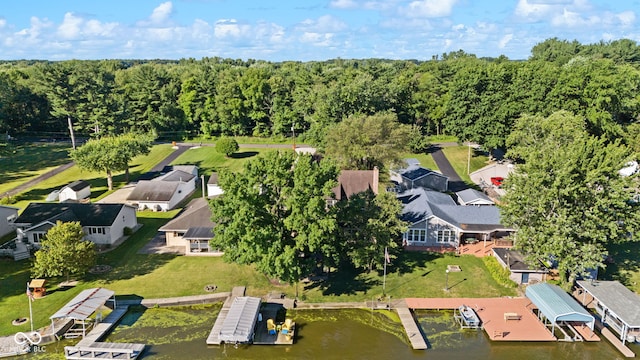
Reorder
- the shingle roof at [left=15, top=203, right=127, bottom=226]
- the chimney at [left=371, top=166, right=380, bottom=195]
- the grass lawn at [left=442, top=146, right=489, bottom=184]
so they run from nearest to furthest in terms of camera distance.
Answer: the shingle roof at [left=15, top=203, right=127, bottom=226], the chimney at [left=371, top=166, right=380, bottom=195], the grass lawn at [left=442, top=146, right=489, bottom=184]

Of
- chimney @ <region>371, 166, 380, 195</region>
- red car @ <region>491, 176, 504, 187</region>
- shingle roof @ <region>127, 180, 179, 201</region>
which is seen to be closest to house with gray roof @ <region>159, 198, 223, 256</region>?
shingle roof @ <region>127, 180, 179, 201</region>

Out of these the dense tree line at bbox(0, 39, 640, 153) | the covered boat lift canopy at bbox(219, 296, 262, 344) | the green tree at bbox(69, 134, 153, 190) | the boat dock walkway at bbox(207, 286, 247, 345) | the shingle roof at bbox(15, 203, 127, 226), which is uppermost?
the dense tree line at bbox(0, 39, 640, 153)

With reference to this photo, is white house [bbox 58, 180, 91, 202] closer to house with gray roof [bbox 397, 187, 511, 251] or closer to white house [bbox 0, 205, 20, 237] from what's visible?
white house [bbox 0, 205, 20, 237]

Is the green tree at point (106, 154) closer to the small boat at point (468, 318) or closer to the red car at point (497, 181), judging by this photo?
the small boat at point (468, 318)

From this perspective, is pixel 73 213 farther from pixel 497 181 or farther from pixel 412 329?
pixel 497 181

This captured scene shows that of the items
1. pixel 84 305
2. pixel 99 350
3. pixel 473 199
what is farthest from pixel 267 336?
pixel 473 199

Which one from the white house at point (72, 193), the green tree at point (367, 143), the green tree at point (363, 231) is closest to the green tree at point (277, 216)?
the green tree at point (363, 231)
